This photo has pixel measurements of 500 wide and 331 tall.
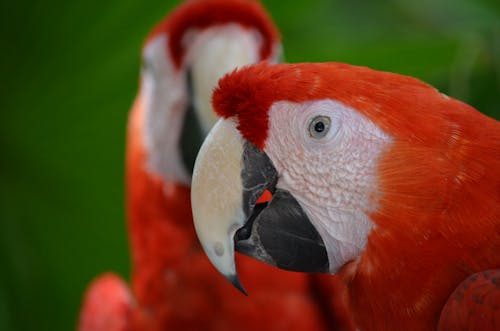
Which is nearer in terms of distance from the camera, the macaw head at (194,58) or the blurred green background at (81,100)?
the macaw head at (194,58)

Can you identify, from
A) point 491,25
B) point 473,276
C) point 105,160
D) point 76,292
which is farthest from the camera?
point 76,292

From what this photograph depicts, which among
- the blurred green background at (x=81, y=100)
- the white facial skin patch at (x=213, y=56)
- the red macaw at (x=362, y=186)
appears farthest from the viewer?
the blurred green background at (x=81, y=100)

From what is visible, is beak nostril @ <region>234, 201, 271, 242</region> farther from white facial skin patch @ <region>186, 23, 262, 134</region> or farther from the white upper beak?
white facial skin patch @ <region>186, 23, 262, 134</region>

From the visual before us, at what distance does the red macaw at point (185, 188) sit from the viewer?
3.77 ft

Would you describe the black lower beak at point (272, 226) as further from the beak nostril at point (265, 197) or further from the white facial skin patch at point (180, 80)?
the white facial skin patch at point (180, 80)

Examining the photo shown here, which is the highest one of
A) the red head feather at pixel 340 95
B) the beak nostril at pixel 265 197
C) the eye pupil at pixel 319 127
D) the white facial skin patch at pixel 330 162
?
the red head feather at pixel 340 95

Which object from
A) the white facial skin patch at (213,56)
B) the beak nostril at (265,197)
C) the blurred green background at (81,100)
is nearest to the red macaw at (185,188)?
the white facial skin patch at (213,56)

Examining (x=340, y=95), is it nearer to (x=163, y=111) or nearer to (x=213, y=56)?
(x=213, y=56)

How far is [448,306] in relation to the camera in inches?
27.9

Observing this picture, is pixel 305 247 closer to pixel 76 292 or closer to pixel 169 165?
pixel 169 165

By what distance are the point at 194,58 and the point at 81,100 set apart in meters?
0.48

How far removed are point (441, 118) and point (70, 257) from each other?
48.8 inches

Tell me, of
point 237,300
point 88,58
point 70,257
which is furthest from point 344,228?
point 70,257

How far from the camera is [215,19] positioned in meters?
1.15
